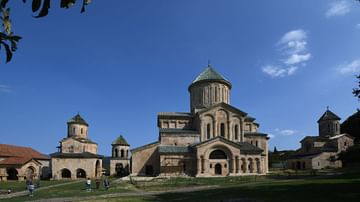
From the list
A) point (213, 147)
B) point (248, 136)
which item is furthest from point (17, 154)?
point (248, 136)

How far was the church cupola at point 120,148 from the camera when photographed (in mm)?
59844

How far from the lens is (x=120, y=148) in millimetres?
60062

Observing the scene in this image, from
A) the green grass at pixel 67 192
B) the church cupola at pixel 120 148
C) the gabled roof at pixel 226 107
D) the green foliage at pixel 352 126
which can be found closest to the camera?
the green grass at pixel 67 192

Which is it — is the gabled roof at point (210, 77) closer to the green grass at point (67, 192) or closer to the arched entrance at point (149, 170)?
the arched entrance at point (149, 170)

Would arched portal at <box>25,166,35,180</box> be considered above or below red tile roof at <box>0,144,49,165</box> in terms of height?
below

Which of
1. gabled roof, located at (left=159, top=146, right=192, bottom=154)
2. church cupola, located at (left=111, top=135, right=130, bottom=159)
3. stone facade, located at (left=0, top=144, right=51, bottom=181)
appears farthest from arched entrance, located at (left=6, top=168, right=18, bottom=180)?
gabled roof, located at (left=159, top=146, right=192, bottom=154)

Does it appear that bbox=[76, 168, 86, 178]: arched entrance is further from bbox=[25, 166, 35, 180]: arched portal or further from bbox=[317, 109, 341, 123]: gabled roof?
bbox=[317, 109, 341, 123]: gabled roof

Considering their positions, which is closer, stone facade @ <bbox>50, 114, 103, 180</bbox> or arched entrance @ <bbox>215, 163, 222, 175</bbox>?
arched entrance @ <bbox>215, 163, 222, 175</bbox>

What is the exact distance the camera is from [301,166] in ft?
190

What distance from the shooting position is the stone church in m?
39.5

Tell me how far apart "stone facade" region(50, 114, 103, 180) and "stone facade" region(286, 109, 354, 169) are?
119 feet

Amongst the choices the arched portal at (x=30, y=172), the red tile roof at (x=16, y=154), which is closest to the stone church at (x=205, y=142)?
the arched portal at (x=30, y=172)

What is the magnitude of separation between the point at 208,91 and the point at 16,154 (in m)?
34.5

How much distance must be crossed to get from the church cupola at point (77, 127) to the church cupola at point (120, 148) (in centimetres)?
614
